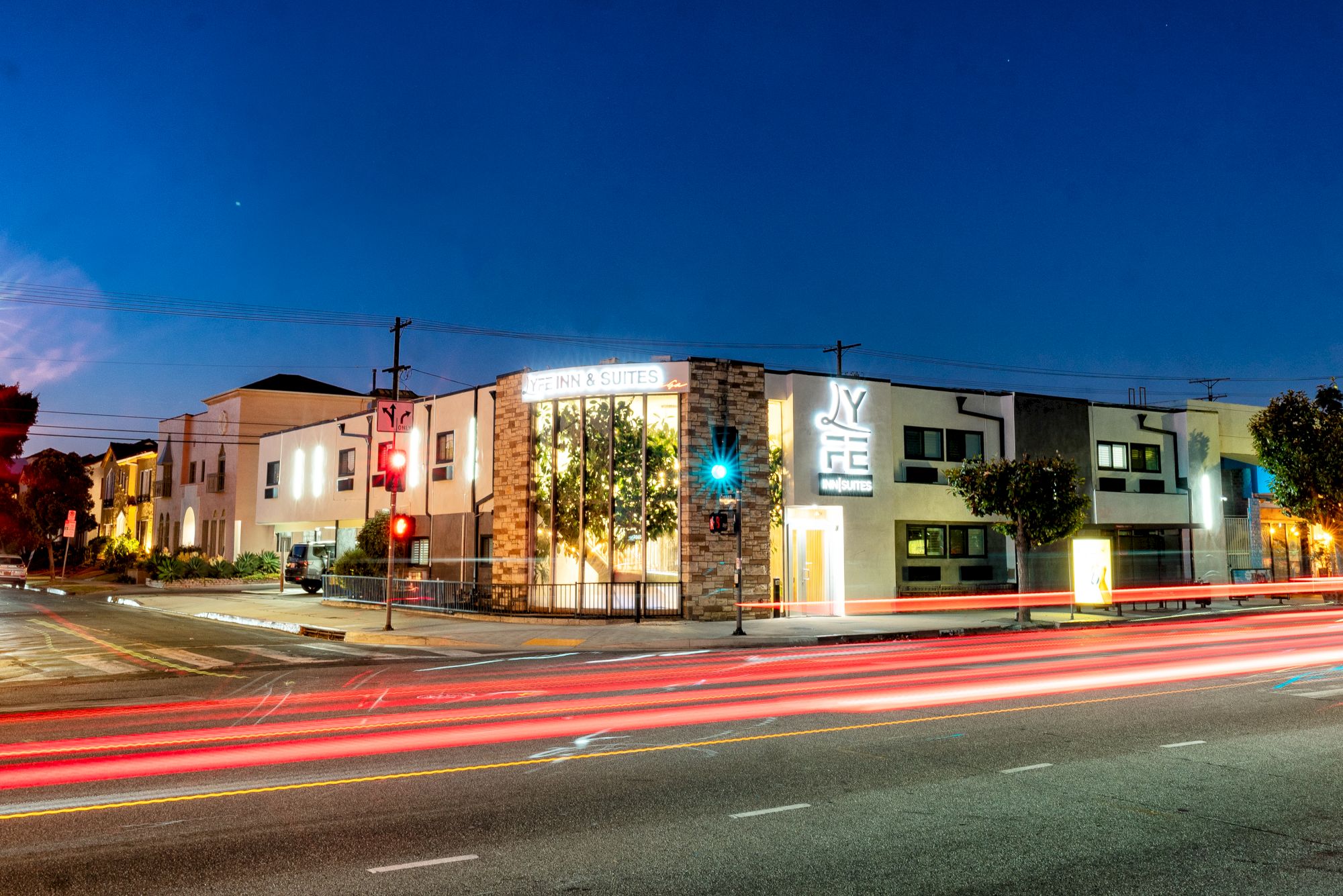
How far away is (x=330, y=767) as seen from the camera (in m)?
9.03

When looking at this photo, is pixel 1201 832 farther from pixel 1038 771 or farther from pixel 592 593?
pixel 592 593

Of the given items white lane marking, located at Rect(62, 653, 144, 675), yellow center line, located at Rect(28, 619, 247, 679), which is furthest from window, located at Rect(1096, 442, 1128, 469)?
white lane marking, located at Rect(62, 653, 144, 675)

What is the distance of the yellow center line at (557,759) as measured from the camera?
7586 mm

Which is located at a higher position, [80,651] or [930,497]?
[930,497]

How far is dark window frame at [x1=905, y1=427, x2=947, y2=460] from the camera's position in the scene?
32938mm

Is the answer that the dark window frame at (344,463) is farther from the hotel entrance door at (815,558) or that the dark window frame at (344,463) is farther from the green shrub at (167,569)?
the hotel entrance door at (815,558)

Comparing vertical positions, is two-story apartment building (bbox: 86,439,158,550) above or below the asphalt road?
above

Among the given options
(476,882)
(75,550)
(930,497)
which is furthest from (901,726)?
(75,550)

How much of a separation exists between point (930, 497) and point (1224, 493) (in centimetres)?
1532

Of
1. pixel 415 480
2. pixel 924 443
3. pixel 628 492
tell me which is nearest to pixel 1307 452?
pixel 924 443

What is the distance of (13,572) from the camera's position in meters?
52.8

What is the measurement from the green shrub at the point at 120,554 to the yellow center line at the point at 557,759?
167 ft

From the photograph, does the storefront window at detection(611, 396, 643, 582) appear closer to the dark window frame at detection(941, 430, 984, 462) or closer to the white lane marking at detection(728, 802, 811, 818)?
the dark window frame at detection(941, 430, 984, 462)

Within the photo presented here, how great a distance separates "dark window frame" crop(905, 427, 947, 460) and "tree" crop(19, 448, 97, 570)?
57.5 m
